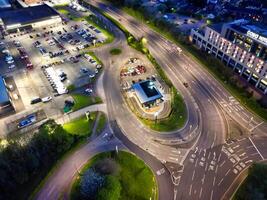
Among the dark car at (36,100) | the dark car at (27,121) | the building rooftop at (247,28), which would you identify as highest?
the building rooftop at (247,28)

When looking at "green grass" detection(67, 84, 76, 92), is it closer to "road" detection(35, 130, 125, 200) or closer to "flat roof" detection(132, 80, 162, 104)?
"flat roof" detection(132, 80, 162, 104)

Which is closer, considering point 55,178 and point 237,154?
point 55,178

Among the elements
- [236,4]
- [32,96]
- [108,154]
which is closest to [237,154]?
[108,154]

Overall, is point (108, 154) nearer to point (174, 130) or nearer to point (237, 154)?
point (174, 130)

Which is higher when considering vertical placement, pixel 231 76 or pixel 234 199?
pixel 231 76

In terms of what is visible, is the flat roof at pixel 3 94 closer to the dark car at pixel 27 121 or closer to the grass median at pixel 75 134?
the dark car at pixel 27 121

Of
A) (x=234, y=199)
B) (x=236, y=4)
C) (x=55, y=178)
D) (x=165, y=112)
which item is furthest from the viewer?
(x=236, y=4)

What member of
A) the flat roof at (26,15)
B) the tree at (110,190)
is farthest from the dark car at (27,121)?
the flat roof at (26,15)
